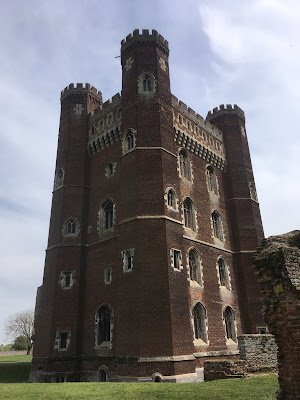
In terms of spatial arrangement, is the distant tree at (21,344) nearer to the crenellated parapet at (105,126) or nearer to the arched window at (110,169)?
the crenellated parapet at (105,126)

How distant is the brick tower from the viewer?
1634 cm

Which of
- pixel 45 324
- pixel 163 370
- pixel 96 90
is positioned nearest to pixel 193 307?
pixel 163 370

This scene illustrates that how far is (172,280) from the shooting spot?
16734mm

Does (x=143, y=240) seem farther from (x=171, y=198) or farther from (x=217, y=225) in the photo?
(x=217, y=225)

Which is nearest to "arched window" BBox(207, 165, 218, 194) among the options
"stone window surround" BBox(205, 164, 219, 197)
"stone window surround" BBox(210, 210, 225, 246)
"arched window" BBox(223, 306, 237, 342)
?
"stone window surround" BBox(205, 164, 219, 197)

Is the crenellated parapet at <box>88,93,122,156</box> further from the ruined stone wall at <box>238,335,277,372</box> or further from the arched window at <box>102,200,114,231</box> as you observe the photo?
the ruined stone wall at <box>238,335,277,372</box>

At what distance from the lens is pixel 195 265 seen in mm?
21547

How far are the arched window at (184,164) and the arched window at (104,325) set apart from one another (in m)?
10.6

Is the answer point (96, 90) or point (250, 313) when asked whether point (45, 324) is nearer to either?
point (250, 313)

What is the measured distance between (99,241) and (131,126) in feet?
25.2

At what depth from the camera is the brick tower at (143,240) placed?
16.3 metres

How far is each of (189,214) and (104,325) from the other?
9041mm

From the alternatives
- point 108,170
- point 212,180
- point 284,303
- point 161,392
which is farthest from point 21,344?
point 284,303

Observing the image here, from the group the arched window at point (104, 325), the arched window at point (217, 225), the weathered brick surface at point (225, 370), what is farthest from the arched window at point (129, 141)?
the weathered brick surface at point (225, 370)
